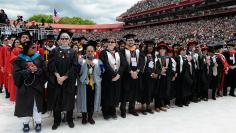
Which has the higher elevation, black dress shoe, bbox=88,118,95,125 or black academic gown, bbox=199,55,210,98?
black academic gown, bbox=199,55,210,98

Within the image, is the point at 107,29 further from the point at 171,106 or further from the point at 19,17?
the point at 171,106

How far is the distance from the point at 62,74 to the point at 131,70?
1.81 meters

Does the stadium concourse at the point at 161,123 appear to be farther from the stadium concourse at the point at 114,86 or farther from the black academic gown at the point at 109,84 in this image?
the black academic gown at the point at 109,84

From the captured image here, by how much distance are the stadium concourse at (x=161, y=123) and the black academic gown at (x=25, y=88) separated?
529mm

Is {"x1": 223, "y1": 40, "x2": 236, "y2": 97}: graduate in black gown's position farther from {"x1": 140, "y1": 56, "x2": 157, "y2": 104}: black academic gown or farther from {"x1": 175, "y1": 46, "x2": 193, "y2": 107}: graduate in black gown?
{"x1": 140, "y1": 56, "x2": 157, "y2": 104}: black academic gown

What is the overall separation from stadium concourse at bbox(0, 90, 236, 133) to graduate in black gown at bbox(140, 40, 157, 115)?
1.36 feet

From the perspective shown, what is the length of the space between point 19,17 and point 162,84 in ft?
52.3

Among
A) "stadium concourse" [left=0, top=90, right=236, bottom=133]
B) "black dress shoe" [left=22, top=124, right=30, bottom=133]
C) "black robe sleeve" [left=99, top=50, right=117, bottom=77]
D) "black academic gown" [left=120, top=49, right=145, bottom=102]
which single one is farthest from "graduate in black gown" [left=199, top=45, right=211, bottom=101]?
"black dress shoe" [left=22, top=124, right=30, bottom=133]

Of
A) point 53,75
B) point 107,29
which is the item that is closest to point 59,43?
point 53,75

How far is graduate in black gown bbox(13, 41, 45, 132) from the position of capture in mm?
5957

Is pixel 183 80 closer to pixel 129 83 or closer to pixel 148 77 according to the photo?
pixel 148 77

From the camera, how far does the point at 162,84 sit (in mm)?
8078

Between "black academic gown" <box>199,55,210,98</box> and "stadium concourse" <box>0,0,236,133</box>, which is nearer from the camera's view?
"stadium concourse" <box>0,0,236,133</box>

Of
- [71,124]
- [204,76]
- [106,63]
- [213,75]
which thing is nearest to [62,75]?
[71,124]
